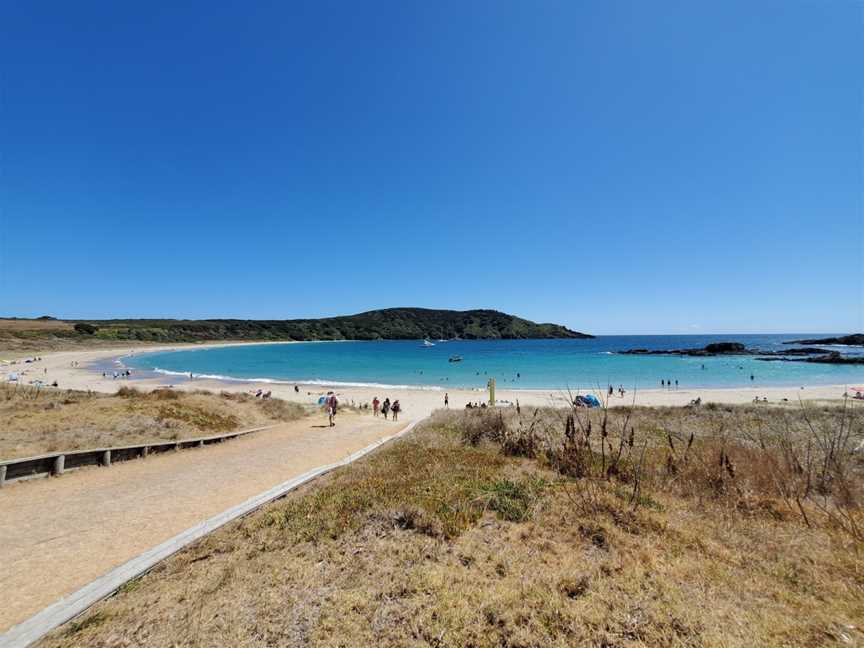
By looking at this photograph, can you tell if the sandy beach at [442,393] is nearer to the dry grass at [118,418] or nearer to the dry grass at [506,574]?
the dry grass at [118,418]

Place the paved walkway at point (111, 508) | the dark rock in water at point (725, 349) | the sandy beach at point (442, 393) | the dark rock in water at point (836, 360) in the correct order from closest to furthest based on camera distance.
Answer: the paved walkway at point (111, 508)
the sandy beach at point (442, 393)
the dark rock in water at point (836, 360)
the dark rock in water at point (725, 349)

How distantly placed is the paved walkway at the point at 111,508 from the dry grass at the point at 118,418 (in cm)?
248

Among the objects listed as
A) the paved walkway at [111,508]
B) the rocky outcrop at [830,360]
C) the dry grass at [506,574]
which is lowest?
the rocky outcrop at [830,360]

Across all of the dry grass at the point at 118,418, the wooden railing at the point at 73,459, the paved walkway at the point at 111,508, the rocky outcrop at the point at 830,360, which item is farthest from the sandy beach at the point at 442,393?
the rocky outcrop at the point at 830,360

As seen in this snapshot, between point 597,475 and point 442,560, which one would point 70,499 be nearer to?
point 442,560

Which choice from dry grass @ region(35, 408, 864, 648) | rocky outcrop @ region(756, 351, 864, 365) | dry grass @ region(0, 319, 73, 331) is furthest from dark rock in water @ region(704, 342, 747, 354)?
dry grass @ region(0, 319, 73, 331)

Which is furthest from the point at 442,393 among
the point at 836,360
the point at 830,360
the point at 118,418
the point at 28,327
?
the point at 28,327

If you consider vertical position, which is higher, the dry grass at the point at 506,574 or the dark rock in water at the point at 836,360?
the dry grass at the point at 506,574

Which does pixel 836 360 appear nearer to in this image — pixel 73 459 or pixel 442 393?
pixel 442 393

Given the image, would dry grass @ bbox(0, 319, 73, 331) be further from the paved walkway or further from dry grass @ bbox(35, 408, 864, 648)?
dry grass @ bbox(35, 408, 864, 648)

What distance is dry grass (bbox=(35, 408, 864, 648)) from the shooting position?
129 inches

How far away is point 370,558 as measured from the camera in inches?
179

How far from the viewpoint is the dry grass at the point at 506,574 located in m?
3.27

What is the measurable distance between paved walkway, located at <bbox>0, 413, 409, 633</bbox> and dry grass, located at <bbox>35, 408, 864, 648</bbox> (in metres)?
1.03
